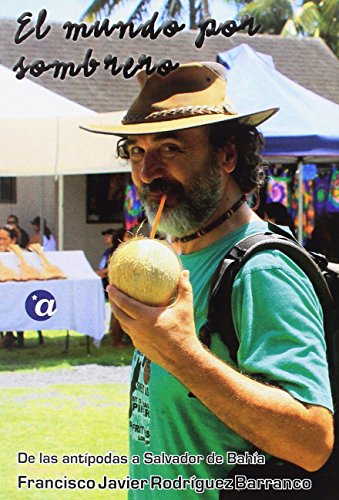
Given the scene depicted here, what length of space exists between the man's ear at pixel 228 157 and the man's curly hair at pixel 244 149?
12mm

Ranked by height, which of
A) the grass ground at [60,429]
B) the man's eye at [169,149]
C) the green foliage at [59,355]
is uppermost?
the man's eye at [169,149]

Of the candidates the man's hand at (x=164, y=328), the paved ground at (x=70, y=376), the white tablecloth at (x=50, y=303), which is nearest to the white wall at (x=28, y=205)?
the white tablecloth at (x=50, y=303)

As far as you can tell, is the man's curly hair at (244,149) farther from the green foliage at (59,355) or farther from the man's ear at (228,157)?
the green foliage at (59,355)

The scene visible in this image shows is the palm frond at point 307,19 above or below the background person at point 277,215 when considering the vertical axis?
below

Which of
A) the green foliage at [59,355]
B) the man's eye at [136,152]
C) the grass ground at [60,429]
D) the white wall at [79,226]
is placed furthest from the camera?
the white wall at [79,226]

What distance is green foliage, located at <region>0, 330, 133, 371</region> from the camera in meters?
8.64

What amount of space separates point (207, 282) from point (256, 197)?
2.09 ft

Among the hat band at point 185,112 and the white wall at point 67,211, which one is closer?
the hat band at point 185,112

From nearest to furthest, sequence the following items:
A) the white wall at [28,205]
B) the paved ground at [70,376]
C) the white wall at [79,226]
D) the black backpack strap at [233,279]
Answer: the black backpack strap at [233,279] < the paved ground at [70,376] < the white wall at [28,205] < the white wall at [79,226]

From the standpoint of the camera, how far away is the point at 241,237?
5.81ft

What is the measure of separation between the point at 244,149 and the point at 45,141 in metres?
7.87

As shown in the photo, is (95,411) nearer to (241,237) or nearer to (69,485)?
(69,485)

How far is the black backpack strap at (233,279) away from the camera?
1552 mm

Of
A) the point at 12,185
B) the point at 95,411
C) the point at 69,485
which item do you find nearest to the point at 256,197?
the point at 69,485
